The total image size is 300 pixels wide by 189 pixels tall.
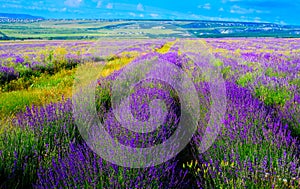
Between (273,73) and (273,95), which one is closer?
(273,95)

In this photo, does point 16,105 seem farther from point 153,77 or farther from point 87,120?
point 153,77

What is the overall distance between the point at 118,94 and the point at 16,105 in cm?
169

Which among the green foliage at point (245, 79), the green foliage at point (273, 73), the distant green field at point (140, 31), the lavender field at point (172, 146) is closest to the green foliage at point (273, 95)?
the lavender field at point (172, 146)

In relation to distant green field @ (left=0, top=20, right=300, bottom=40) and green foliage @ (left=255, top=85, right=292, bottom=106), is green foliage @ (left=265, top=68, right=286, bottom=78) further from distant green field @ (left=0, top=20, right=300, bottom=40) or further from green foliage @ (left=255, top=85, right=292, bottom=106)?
distant green field @ (left=0, top=20, right=300, bottom=40)

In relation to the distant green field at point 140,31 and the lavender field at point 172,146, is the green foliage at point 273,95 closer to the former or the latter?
the lavender field at point 172,146

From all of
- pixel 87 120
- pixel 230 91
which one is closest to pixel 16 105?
pixel 87 120

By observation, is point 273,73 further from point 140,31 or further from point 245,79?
point 140,31

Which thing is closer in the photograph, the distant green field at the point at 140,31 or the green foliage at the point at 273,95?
the green foliage at the point at 273,95

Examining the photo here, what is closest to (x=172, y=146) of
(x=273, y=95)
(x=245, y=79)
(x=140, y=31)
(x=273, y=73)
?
(x=273, y=95)

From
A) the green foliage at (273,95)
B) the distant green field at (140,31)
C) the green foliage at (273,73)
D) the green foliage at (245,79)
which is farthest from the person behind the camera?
the distant green field at (140,31)

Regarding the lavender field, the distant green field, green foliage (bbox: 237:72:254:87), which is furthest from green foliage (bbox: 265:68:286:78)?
the distant green field

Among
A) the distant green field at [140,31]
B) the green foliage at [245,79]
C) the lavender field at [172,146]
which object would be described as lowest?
the lavender field at [172,146]

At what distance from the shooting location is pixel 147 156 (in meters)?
2.60

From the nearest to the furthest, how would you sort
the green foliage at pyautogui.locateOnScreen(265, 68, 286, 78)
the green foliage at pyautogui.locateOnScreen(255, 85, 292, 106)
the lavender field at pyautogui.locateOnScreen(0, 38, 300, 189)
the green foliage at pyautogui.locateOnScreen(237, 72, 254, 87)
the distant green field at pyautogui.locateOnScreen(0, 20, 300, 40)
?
1. the lavender field at pyautogui.locateOnScreen(0, 38, 300, 189)
2. the green foliage at pyautogui.locateOnScreen(255, 85, 292, 106)
3. the green foliage at pyautogui.locateOnScreen(237, 72, 254, 87)
4. the green foliage at pyautogui.locateOnScreen(265, 68, 286, 78)
5. the distant green field at pyautogui.locateOnScreen(0, 20, 300, 40)
